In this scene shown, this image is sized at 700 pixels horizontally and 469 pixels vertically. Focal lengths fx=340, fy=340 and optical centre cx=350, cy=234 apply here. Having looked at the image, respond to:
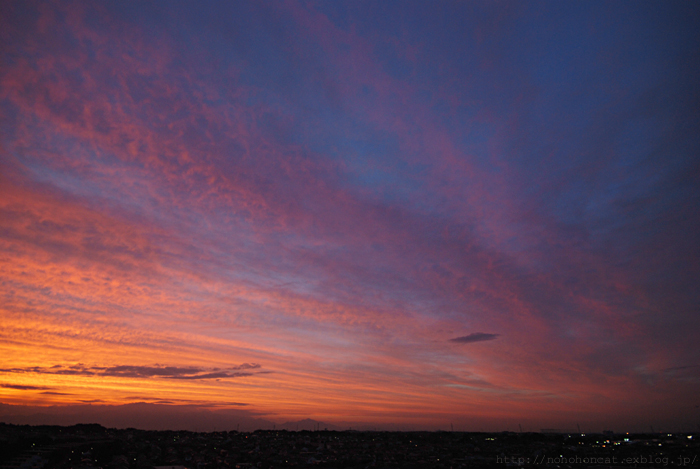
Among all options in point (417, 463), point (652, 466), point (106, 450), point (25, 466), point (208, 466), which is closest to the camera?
point (25, 466)

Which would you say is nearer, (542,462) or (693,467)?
(693,467)

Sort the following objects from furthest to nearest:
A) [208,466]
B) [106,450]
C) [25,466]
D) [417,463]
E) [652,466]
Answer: [106,450], [417,463], [208,466], [652,466], [25,466]

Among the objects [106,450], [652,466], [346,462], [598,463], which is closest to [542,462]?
[598,463]

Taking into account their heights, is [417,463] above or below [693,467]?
below

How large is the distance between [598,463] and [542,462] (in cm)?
1110

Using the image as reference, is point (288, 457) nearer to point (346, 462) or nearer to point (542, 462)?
point (346, 462)

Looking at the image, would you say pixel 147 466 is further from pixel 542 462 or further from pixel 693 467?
pixel 693 467

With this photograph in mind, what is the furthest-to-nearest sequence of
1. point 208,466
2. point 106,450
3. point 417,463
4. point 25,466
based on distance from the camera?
1. point 106,450
2. point 417,463
3. point 208,466
4. point 25,466

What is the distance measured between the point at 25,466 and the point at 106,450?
115ft

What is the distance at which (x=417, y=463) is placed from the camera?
76812 millimetres

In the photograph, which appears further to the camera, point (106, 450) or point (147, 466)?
point (106, 450)

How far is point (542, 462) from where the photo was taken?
254ft

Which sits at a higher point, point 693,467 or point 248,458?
point 693,467

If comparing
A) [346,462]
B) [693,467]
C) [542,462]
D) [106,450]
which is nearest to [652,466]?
[693,467]
